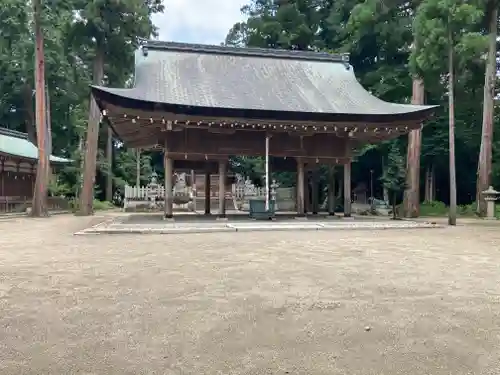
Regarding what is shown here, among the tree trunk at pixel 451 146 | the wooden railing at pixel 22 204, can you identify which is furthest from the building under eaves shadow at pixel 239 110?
the wooden railing at pixel 22 204

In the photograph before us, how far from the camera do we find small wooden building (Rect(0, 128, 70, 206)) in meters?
23.1

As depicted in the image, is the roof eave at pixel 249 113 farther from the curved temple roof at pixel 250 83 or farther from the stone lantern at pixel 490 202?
the stone lantern at pixel 490 202

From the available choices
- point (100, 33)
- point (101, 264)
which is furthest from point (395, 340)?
point (100, 33)

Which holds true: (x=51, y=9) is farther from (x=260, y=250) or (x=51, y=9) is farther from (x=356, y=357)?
(x=356, y=357)

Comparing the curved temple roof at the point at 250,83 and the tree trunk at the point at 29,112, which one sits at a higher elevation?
the tree trunk at the point at 29,112

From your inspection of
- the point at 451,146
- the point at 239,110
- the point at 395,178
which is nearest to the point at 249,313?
the point at 239,110

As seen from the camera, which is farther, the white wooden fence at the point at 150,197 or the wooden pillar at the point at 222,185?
the white wooden fence at the point at 150,197

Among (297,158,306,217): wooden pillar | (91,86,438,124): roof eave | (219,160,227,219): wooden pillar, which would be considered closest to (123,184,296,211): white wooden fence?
(297,158,306,217): wooden pillar

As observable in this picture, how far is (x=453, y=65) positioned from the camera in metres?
16.1

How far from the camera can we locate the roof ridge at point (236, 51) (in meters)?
16.9

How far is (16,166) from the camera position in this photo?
2462 centimetres

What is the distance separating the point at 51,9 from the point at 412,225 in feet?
59.8

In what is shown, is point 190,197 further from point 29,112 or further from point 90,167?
point 29,112

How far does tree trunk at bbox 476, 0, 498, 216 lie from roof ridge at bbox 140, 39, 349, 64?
18.0 ft
